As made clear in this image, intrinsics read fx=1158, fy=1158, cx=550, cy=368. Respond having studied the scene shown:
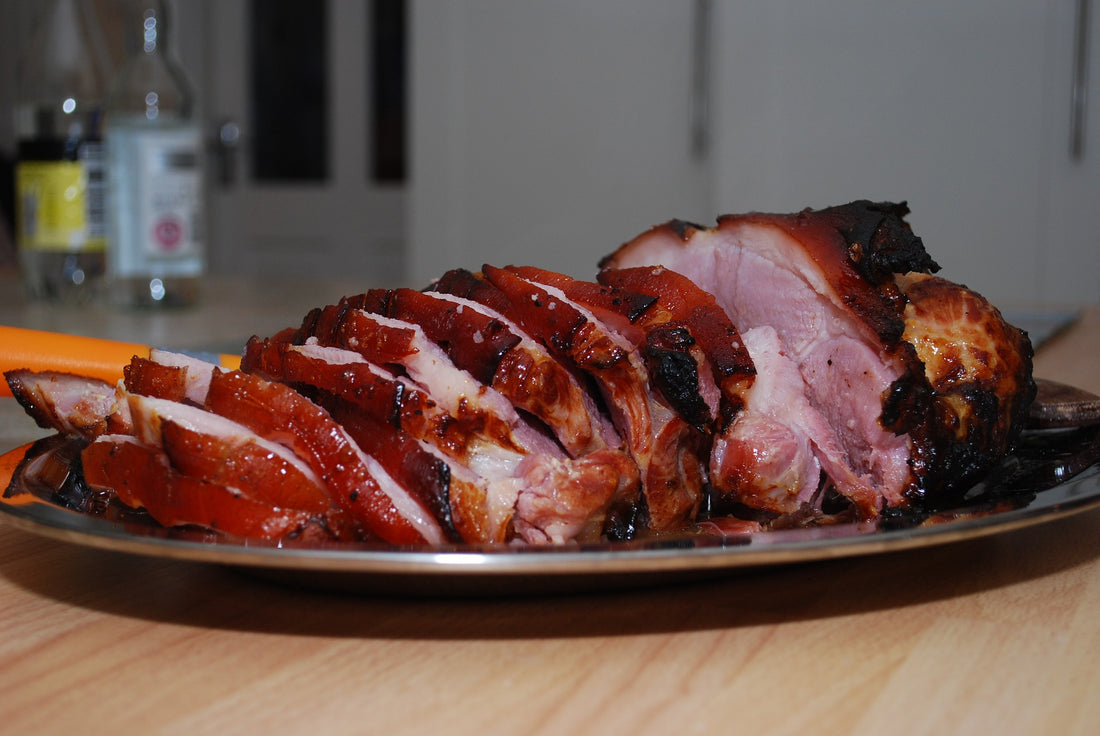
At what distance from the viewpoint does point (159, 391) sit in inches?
36.9

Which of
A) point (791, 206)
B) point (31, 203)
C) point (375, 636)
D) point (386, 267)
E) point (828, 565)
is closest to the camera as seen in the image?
point (375, 636)

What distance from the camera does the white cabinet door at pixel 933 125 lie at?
4.81 meters

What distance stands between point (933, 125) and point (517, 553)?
4760 mm

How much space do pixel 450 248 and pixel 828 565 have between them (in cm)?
550

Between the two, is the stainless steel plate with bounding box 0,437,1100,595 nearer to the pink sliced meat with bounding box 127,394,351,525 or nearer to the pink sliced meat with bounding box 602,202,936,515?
the pink sliced meat with bounding box 127,394,351,525

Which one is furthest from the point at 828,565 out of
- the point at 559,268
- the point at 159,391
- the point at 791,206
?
the point at 559,268

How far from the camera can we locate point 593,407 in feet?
3.11

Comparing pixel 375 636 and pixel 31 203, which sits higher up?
pixel 31 203

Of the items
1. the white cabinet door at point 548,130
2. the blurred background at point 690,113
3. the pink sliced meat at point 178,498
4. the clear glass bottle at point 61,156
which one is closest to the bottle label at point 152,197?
the clear glass bottle at point 61,156

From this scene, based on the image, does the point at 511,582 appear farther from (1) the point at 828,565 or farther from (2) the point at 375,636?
(1) the point at 828,565

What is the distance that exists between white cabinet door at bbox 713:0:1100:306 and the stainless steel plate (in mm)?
4374

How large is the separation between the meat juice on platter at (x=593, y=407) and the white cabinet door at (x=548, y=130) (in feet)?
14.7

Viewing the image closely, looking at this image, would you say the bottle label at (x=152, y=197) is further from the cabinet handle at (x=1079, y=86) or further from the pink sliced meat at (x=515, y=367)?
the cabinet handle at (x=1079, y=86)

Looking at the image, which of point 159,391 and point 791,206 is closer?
point 159,391
